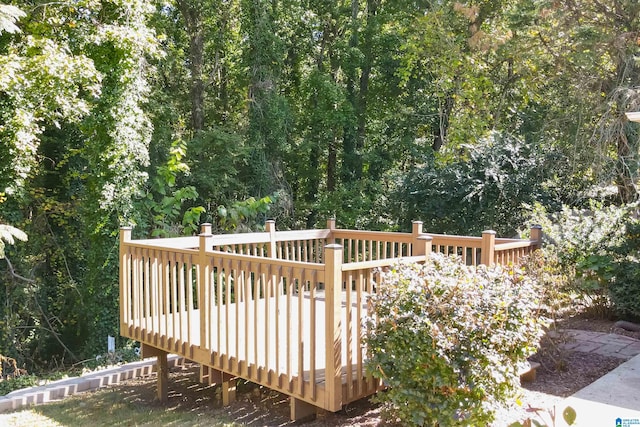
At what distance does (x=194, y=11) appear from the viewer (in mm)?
11766

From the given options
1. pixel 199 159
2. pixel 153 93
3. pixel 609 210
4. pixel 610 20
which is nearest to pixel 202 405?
pixel 609 210

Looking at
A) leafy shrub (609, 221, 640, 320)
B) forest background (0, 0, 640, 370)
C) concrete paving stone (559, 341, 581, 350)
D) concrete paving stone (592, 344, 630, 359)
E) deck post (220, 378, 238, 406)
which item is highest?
forest background (0, 0, 640, 370)

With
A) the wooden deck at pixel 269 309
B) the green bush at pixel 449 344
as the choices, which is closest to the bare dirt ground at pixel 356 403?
the wooden deck at pixel 269 309

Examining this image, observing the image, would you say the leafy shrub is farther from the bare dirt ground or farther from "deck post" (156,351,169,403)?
"deck post" (156,351,169,403)

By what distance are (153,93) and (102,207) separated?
3.67 meters

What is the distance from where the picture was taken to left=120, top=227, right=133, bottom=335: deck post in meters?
5.14

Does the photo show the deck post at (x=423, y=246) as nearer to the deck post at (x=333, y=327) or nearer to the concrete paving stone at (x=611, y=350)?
the deck post at (x=333, y=327)

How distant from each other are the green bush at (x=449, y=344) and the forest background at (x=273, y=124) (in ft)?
13.0

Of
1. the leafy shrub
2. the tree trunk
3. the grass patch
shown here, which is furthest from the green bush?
the tree trunk

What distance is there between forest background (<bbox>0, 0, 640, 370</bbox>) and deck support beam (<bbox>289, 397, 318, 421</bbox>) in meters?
3.36

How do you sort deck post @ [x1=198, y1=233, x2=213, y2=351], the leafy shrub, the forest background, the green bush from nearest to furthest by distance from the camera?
1. the green bush
2. deck post @ [x1=198, y1=233, x2=213, y2=351]
3. the leafy shrub
4. the forest background

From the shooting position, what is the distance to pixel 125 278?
17.0 ft

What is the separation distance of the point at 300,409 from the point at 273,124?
27.3ft

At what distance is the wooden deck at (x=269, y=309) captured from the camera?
329 centimetres
